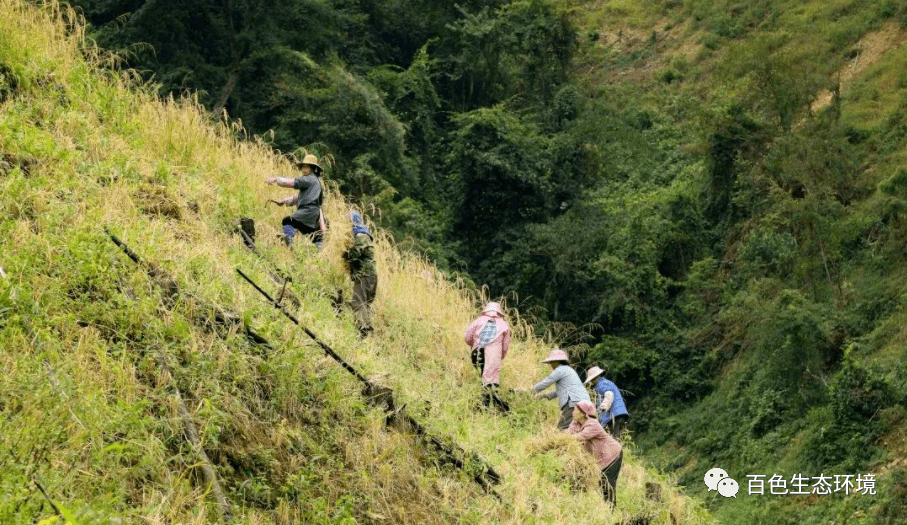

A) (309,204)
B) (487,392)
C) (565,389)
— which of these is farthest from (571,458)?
(309,204)

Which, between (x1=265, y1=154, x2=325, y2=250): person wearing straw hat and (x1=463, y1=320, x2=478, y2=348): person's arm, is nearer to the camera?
(x1=265, y1=154, x2=325, y2=250): person wearing straw hat

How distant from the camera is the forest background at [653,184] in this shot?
746 inches

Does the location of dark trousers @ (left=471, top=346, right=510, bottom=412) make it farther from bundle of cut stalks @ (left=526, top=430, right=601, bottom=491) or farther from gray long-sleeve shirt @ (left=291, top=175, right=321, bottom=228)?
gray long-sleeve shirt @ (left=291, top=175, right=321, bottom=228)

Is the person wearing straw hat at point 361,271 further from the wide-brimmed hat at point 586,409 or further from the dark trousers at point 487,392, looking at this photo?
the wide-brimmed hat at point 586,409

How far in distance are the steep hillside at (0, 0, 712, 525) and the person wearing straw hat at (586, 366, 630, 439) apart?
0.55 m

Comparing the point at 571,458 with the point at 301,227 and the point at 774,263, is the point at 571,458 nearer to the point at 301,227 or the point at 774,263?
Answer: the point at 301,227

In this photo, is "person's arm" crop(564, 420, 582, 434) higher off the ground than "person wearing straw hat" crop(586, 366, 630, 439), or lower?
lower

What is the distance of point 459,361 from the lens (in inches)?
470

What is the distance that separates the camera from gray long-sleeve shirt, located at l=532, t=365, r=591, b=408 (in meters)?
10.8

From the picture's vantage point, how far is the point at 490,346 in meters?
11.4

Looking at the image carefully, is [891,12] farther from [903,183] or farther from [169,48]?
[169,48]

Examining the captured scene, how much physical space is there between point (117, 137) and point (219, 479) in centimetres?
567

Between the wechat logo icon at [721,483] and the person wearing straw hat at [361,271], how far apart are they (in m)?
9.12

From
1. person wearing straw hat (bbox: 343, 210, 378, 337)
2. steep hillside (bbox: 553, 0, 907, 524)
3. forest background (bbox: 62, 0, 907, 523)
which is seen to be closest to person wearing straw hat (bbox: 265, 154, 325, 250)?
person wearing straw hat (bbox: 343, 210, 378, 337)
